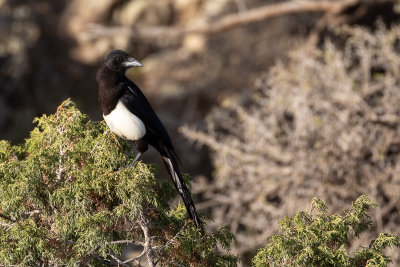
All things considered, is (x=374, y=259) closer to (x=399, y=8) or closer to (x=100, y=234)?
(x=100, y=234)

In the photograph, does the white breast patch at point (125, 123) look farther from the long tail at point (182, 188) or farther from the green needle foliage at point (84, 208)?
the green needle foliage at point (84, 208)

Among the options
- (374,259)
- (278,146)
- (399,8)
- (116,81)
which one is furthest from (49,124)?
(399,8)

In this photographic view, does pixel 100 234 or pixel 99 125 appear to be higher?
pixel 99 125

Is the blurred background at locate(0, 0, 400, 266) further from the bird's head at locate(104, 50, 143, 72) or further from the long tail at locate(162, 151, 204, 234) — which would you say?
the bird's head at locate(104, 50, 143, 72)

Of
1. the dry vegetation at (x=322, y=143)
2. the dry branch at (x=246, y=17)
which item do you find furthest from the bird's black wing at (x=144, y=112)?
the dry branch at (x=246, y=17)

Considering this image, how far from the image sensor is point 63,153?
402cm

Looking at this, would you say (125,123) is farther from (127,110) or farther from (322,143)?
(322,143)

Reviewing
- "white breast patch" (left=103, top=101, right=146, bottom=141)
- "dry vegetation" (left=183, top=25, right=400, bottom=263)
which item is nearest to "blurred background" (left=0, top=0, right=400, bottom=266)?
"dry vegetation" (left=183, top=25, right=400, bottom=263)

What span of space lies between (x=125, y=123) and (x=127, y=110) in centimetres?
A: 14

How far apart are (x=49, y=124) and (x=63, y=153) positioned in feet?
0.80

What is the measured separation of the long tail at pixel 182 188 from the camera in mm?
4074

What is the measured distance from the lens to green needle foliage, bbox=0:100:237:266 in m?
3.62

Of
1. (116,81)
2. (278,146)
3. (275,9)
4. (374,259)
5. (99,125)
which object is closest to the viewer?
(374,259)

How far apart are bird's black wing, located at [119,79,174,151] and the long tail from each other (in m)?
0.12
